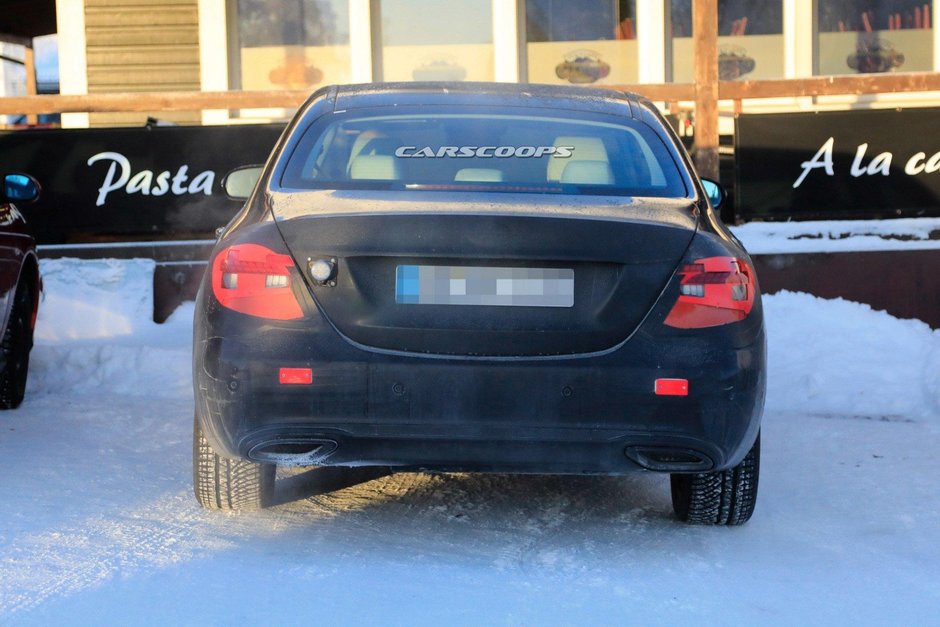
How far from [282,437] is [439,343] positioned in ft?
1.74

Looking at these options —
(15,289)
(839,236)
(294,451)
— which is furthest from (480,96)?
(839,236)

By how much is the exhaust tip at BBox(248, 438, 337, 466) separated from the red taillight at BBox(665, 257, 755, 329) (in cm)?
107

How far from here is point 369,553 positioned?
399cm

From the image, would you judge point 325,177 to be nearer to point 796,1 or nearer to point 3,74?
point 796,1

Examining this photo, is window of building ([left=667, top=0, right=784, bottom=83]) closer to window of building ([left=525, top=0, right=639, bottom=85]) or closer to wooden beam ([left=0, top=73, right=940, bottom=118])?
window of building ([left=525, top=0, right=639, bottom=85])

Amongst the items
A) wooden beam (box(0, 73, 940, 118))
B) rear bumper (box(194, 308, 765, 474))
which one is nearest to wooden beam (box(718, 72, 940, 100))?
wooden beam (box(0, 73, 940, 118))

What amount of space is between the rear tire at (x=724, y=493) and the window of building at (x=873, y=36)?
9.69m

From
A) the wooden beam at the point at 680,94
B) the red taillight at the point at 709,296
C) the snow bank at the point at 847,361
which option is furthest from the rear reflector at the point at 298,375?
the wooden beam at the point at 680,94

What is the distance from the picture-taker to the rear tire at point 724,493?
4363 mm

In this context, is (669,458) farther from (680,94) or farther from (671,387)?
(680,94)

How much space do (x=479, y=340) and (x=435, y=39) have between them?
9.84m

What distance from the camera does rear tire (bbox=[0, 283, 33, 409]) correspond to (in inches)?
265

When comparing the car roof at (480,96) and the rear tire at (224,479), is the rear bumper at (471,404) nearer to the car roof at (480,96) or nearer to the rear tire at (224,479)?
the rear tire at (224,479)

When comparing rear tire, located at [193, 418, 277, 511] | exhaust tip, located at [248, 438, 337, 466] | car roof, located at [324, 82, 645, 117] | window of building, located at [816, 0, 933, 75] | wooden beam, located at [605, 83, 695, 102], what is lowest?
rear tire, located at [193, 418, 277, 511]
